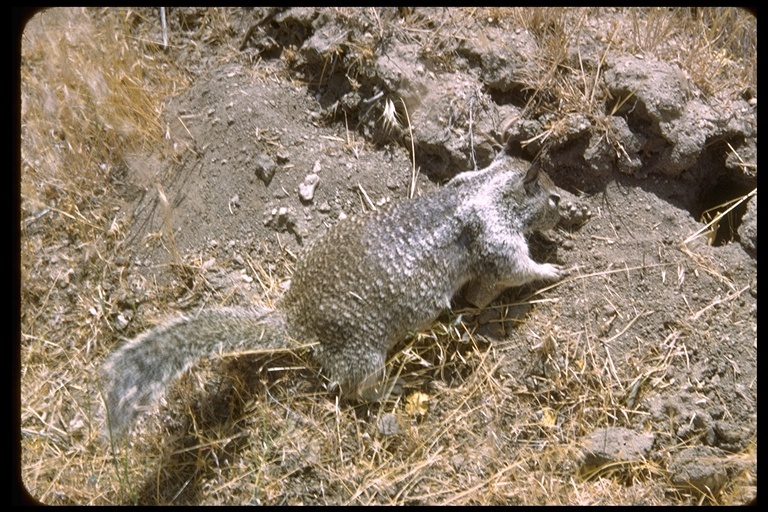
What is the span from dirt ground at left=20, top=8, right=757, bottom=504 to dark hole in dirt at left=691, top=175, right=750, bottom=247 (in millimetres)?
15

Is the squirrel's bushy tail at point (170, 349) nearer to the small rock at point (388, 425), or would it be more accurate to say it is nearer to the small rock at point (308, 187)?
the small rock at point (388, 425)

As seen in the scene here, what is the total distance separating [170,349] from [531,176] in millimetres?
2273

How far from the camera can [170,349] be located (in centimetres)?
328

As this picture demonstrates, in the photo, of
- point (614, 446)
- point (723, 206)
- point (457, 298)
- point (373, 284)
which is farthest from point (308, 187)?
point (723, 206)

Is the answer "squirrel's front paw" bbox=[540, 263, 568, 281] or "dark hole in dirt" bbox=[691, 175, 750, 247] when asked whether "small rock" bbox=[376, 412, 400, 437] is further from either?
"dark hole in dirt" bbox=[691, 175, 750, 247]

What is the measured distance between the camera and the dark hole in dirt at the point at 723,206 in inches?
151

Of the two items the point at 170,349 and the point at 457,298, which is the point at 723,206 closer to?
the point at 457,298

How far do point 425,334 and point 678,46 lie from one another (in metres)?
2.56

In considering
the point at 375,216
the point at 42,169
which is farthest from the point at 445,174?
the point at 42,169

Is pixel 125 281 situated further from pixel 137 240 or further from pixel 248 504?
pixel 248 504

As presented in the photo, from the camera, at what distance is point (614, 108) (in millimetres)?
3822

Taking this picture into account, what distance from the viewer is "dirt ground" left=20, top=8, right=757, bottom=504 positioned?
3490 mm

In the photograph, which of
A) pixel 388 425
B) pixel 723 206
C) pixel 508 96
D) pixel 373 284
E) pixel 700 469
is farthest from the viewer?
pixel 508 96

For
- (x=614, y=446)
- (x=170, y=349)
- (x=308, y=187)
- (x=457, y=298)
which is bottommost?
(x=614, y=446)
